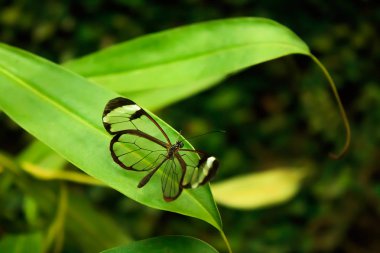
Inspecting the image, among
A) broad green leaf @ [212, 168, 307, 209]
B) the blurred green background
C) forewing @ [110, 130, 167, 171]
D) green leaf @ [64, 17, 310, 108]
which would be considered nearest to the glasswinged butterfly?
forewing @ [110, 130, 167, 171]

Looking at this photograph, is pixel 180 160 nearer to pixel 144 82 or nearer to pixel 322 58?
pixel 144 82

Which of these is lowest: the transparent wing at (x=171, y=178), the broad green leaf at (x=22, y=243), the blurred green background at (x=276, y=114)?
the blurred green background at (x=276, y=114)

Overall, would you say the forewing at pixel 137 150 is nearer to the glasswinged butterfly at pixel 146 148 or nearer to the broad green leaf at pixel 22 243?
the glasswinged butterfly at pixel 146 148

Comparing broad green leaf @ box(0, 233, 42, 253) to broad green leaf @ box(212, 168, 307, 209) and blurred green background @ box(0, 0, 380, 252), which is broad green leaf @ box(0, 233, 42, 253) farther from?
blurred green background @ box(0, 0, 380, 252)

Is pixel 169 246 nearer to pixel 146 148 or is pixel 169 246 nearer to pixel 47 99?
pixel 146 148

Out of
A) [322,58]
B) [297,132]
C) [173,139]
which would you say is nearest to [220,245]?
[297,132]

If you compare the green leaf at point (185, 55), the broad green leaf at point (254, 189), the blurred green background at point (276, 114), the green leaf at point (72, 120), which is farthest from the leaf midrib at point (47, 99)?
the blurred green background at point (276, 114)

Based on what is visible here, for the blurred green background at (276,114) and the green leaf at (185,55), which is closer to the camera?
the green leaf at (185,55)
